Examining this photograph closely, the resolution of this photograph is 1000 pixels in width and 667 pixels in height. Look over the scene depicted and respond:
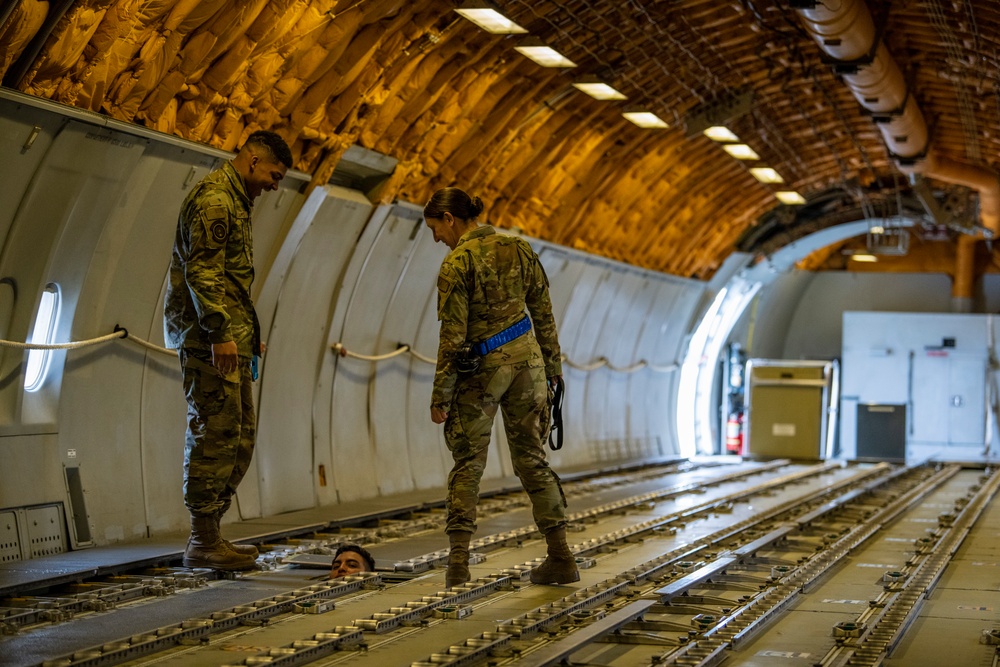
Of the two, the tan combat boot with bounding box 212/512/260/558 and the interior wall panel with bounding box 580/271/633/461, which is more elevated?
the interior wall panel with bounding box 580/271/633/461

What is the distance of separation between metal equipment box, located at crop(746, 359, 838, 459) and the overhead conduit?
354 cm

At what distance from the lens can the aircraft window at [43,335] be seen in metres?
7.65

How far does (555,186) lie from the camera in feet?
46.4

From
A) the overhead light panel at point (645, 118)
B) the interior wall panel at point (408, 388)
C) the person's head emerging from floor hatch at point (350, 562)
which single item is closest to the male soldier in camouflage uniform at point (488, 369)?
the person's head emerging from floor hatch at point (350, 562)

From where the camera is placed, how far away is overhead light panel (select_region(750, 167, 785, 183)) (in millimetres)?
17203

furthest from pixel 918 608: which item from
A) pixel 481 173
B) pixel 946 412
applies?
pixel 946 412

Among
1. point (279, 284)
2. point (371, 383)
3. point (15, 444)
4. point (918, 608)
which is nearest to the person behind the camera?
point (918, 608)

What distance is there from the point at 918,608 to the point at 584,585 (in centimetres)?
163

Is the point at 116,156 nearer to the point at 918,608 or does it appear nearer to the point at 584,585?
the point at 584,585

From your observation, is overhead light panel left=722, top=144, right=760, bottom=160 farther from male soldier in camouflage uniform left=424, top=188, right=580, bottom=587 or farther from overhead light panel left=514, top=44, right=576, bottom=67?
male soldier in camouflage uniform left=424, top=188, right=580, bottom=587

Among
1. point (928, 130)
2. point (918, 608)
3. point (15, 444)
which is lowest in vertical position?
point (918, 608)

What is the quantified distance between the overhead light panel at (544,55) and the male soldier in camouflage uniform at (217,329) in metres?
4.27

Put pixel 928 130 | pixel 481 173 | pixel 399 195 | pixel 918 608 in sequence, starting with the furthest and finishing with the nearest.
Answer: pixel 928 130, pixel 481 173, pixel 399 195, pixel 918 608

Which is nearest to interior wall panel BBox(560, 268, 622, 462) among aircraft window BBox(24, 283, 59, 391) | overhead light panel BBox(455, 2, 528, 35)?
overhead light panel BBox(455, 2, 528, 35)
